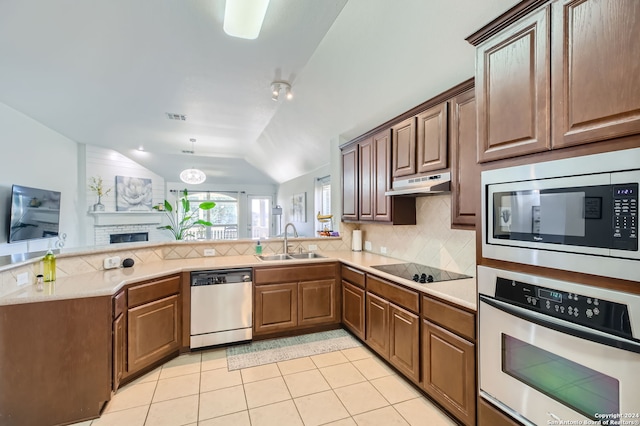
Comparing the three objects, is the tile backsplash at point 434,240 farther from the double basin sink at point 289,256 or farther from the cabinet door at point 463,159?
the double basin sink at point 289,256

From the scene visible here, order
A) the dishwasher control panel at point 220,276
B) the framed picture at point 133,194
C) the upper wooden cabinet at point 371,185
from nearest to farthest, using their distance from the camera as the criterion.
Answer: the dishwasher control panel at point 220,276 → the upper wooden cabinet at point 371,185 → the framed picture at point 133,194

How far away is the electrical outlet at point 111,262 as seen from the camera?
2.80 meters

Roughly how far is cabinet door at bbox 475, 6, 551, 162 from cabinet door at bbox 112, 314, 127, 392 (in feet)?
9.31

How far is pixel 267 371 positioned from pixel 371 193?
2.15m

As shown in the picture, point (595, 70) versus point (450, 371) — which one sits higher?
point (595, 70)

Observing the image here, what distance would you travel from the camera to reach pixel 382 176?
3240 mm

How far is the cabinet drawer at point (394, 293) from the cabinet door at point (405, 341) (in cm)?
6

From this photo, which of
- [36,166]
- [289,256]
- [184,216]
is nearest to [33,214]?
[36,166]

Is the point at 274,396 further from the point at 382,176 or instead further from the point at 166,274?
the point at 382,176

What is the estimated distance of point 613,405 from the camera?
1.13 metres

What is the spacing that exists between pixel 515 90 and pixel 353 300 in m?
2.42

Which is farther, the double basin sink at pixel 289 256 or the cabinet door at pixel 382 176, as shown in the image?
the double basin sink at pixel 289 256

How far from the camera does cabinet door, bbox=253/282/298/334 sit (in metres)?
3.16

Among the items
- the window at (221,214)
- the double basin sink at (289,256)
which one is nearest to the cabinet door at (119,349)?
the double basin sink at (289,256)
